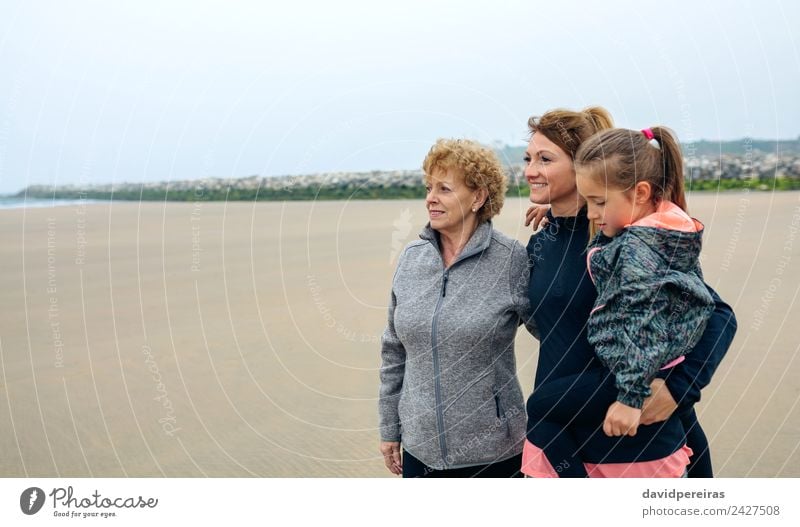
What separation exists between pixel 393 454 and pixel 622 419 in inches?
46.4

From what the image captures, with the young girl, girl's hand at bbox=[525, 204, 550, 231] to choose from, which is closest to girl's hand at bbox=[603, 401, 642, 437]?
the young girl

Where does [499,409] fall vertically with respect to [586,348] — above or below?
below

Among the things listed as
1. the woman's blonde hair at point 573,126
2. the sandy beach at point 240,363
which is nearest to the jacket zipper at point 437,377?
the woman's blonde hair at point 573,126

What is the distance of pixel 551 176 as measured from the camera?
3.05m

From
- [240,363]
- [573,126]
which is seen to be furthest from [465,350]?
[240,363]

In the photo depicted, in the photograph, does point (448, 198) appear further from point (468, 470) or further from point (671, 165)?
point (468, 470)

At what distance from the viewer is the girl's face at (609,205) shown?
2723mm

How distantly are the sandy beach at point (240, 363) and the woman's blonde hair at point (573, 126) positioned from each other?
1.55 meters

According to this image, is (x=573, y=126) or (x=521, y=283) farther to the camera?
(x=521, y=283)

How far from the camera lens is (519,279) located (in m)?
3.17

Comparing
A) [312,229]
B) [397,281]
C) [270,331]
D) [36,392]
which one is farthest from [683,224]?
[312,229]

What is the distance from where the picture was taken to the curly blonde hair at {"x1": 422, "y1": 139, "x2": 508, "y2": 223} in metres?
3.21

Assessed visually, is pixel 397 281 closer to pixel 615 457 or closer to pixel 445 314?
pixel 445 314

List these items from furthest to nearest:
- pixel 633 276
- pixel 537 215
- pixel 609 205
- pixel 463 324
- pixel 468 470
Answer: pixel 537 215
pixel 468 470
pixel 463 324
pixel 609 205
pixel 633 276
